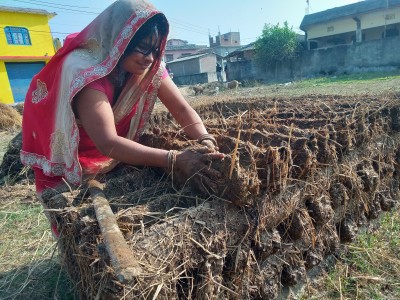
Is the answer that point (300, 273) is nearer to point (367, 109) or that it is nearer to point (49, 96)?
point (367, 109)

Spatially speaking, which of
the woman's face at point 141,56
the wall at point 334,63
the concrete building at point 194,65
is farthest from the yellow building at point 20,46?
the woman's face at point 141,56

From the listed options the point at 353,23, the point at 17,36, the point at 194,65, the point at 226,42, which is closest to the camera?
the point at 17,36

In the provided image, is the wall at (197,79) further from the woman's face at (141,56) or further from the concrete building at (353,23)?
the woman's face at (141,56)

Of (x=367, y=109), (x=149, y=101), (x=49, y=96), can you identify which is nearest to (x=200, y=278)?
(x=149, y=101)

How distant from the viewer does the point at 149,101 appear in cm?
239

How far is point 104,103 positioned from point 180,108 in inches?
27.9

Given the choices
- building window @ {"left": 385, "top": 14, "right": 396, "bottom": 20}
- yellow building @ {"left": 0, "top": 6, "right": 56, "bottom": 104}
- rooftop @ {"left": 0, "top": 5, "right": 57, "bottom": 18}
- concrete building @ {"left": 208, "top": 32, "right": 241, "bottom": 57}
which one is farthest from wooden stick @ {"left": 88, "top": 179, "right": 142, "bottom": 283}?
concrete building @ {"left": 208, "top": 32, "right": 241, "bottom": 57}

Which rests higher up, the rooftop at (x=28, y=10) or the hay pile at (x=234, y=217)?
the rooftop at (x=28, y=10)

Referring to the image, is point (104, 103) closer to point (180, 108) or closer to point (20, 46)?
point (180, 108)

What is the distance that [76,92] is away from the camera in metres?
1.82

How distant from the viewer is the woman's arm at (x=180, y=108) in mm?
2373

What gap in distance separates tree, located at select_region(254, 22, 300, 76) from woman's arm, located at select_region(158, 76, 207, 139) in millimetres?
25789

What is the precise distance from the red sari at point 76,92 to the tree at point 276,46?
25.9 m

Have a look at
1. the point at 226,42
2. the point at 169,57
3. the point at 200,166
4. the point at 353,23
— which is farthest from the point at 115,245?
the point at 226,42
